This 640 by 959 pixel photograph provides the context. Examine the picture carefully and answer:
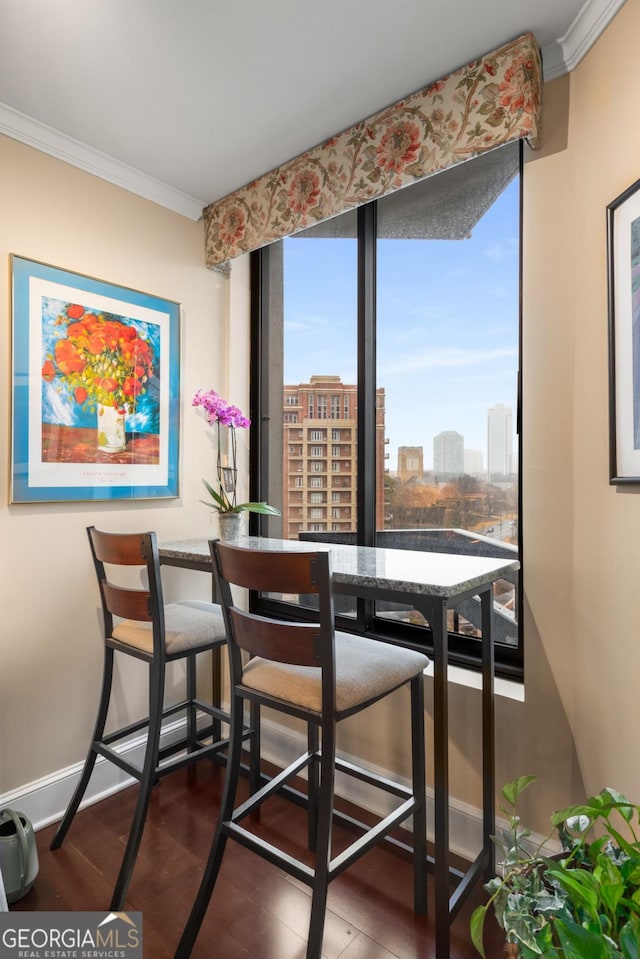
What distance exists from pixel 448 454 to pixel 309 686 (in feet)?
3.41

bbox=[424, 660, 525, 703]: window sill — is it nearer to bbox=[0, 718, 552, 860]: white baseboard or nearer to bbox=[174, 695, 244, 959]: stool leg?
bbox=[0, 718, 552, 860]: white baseboard

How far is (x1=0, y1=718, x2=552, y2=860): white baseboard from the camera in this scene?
1763mm

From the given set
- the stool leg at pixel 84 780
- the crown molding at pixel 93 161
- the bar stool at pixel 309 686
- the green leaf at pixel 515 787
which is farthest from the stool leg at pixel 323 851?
the crown molding at pixel 93 161

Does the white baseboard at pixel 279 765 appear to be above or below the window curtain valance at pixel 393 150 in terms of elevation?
below

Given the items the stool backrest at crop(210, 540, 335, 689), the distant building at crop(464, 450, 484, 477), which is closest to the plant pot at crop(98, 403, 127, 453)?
the stool backrest at crop(210, 540, 335, 689)

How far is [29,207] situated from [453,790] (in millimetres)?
2533

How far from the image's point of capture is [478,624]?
1931 millimetres

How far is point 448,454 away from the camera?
6.56ft

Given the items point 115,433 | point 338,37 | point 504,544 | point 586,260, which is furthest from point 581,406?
point 115,433

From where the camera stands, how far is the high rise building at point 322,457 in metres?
2.30

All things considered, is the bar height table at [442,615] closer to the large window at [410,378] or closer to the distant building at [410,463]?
the large window at [410,378]

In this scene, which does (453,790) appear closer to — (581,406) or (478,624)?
(478,624)

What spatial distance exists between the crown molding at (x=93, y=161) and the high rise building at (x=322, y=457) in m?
0.96

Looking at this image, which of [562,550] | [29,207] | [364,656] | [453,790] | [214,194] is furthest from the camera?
[214,194]
